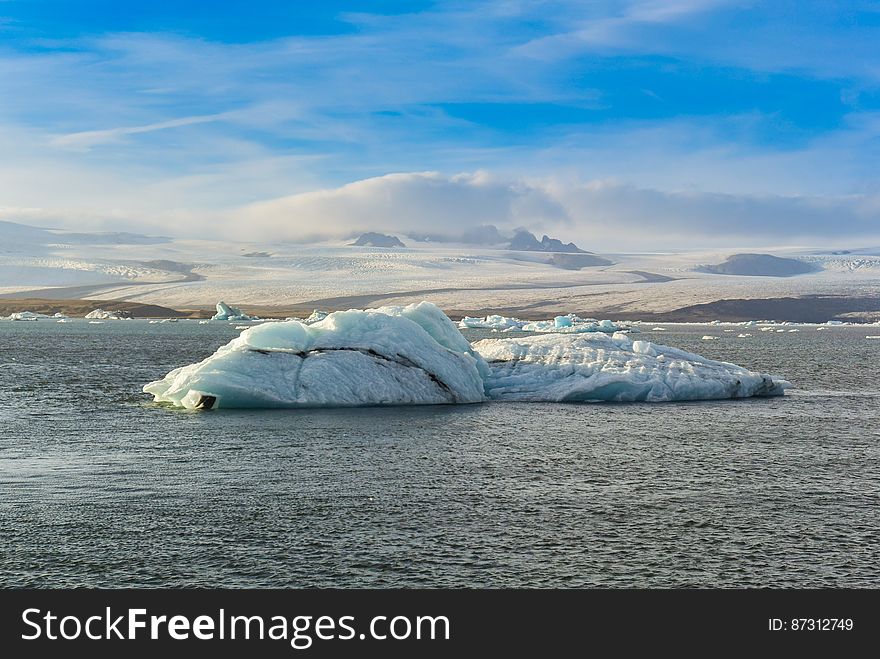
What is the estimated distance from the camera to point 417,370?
29562 millimetres

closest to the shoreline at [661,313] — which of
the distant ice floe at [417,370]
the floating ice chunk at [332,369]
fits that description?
the distant ice floe at [417,370]

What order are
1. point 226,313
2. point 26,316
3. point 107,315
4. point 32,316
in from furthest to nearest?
point 107,315, point 32,316, point 26,316, point 226,313

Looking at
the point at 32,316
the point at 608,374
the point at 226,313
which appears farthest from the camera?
the point at 32,316

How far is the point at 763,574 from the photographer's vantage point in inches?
461

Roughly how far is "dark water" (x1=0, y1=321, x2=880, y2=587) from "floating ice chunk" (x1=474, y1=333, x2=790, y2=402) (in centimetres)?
295

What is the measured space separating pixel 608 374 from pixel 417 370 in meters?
6.63

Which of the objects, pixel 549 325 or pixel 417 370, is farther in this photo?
pixel 549 325

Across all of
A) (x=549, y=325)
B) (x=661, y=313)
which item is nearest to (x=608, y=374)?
(x=549, y=325)

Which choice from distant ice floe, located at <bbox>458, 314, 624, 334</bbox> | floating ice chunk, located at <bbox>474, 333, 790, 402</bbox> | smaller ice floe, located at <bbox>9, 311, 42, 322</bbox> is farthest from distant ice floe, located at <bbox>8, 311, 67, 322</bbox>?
floating ice chunk, located at <bbox>474, 333, 790, 402</bbox>

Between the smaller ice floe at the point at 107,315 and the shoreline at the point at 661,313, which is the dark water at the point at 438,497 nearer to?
the smaller ice floe at the point at 107,315

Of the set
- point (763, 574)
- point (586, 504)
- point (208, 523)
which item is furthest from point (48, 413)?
point (763, 574)

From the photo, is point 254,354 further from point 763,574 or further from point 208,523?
point 763,574

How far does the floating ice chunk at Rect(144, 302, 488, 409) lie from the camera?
27703 millimetres

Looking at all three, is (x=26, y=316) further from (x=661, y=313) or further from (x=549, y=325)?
(x=661, y=313)
